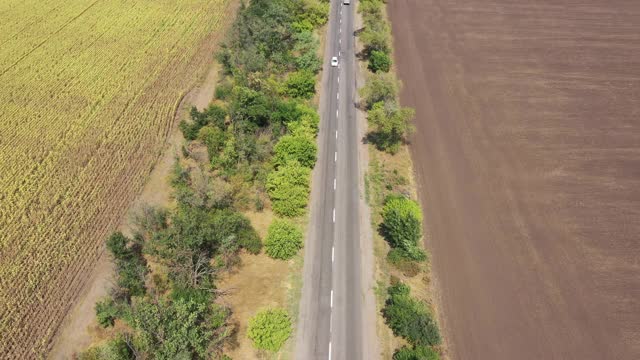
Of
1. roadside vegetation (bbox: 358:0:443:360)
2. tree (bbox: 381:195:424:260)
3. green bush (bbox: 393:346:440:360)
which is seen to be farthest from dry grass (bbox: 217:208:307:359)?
tree (bbox: 381:195:424:260)

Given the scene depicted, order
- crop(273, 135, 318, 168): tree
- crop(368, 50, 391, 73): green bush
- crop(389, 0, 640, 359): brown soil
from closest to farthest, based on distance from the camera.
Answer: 1. crop(389, 0, 640, 359): brown soil
2. crop(273, 135, 318, 168): tree
3. crop(368, 50, 391, 73): green bush

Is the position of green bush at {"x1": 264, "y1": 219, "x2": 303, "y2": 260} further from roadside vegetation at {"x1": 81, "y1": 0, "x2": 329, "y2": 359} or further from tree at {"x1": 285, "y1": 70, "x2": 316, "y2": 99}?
tree at {"x1": 285, "y1": 70, "x2": 316, "y2": 99}

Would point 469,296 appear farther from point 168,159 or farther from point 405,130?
point 168,159

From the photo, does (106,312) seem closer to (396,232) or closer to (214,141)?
(214,141)

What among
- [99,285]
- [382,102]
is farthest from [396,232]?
[99,285]

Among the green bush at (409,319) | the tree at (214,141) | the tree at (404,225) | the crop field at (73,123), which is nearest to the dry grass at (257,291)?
the green bush at (409,319)

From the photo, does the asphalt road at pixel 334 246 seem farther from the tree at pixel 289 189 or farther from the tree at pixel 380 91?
the tree at pixel 380 91
